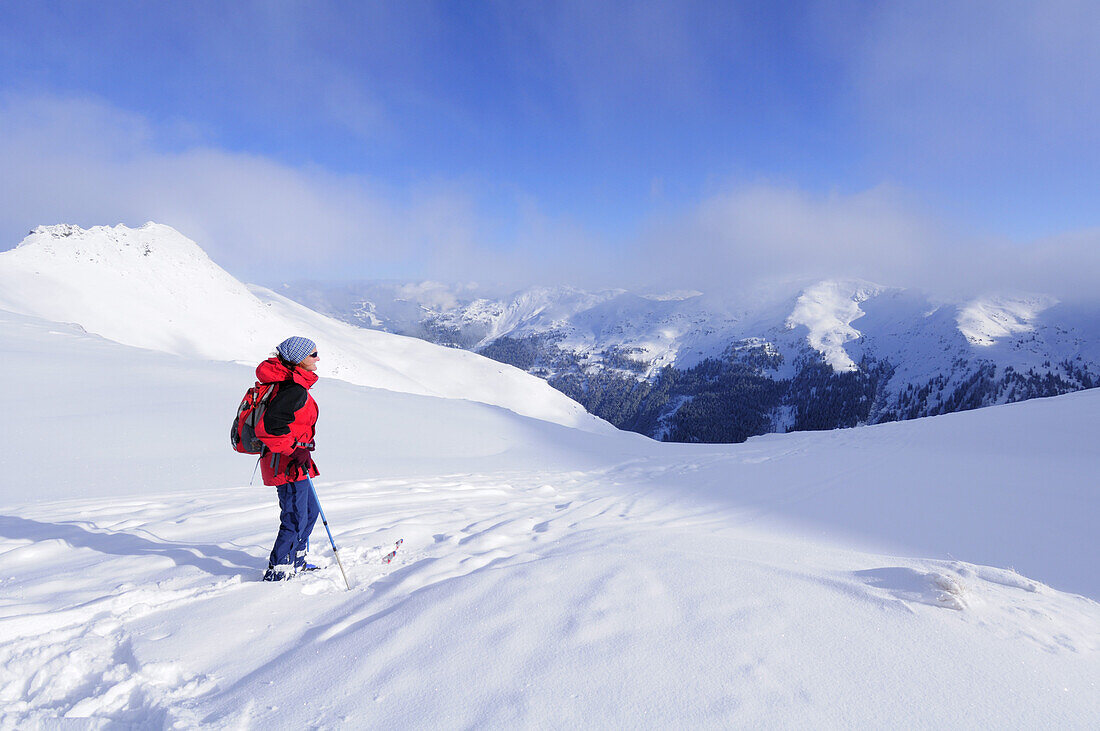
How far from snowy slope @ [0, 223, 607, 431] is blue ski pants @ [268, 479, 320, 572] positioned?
36.8 m

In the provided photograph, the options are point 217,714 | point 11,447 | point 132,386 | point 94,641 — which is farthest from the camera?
point 132,386

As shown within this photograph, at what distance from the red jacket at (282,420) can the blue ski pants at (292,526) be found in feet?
0.40

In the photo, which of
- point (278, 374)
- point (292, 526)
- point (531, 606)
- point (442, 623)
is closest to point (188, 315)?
point (278, 374)

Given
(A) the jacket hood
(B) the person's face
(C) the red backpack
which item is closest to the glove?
(C) the red backpack

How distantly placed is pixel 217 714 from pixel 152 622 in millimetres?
1567

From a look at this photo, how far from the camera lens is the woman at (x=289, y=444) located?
4.22 metres

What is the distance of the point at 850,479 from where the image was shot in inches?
465

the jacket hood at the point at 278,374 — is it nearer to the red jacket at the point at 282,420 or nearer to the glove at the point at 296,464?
the red jacket at the point at 282,420

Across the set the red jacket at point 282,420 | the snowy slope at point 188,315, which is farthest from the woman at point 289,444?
the snowy slope at point 188,315

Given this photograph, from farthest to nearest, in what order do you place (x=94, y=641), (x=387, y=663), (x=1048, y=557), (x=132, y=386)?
(x=132, y=386) → (x=1048, y=557) → (x=94, y=641) → (x=387, y=663)

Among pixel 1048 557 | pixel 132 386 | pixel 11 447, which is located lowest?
pixel 1048 557

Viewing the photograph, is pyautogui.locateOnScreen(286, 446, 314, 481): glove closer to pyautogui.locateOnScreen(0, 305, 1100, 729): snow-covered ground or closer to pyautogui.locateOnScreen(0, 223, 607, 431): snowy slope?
pyautogui.locateOnScreen(0, 305, 1100, 729): snow-covered ground

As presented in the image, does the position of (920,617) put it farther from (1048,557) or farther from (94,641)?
(94,641)

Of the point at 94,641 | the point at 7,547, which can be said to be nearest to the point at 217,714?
the point at 94,641
